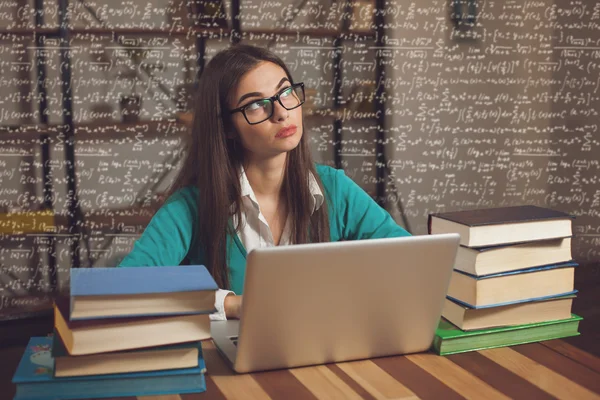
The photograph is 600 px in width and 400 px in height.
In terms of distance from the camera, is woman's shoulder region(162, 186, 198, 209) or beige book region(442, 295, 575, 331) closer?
beige book region(442, 295, 575, 331)

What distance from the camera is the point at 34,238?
10.0 ft

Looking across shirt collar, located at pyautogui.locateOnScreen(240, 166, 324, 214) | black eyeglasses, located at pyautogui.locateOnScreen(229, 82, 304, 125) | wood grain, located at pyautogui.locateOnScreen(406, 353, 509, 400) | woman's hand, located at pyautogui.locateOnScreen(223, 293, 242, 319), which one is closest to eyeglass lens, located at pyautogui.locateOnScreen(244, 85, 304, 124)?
black eyeglasses, located at pyautogui.locateOnScreen(229, 82, 304, 125)

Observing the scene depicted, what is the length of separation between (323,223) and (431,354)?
65 centimetres

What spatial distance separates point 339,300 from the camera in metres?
1.03

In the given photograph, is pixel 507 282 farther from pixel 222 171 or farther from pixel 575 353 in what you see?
pixel 222 171

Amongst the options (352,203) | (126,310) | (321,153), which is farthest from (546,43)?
(126,310)

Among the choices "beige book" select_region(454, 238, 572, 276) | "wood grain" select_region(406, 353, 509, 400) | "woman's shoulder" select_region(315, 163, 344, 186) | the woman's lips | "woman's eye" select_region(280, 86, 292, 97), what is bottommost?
"wood grain" select_region(406, 353, 509, 400)

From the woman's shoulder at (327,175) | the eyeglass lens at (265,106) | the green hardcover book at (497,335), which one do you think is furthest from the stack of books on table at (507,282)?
the woman's shoulder at (327,175)

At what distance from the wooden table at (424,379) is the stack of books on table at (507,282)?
41 mm

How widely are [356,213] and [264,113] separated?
0.38 m

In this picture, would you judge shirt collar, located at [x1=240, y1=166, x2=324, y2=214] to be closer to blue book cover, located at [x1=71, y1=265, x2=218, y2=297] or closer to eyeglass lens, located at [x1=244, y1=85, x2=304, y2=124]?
eyeglass lens, located at [x1=244, y1=85, x2=304, y2=124]

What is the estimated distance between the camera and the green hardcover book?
1.15m

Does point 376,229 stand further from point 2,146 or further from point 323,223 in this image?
point 2,146

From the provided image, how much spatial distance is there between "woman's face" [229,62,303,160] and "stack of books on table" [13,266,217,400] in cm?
61
